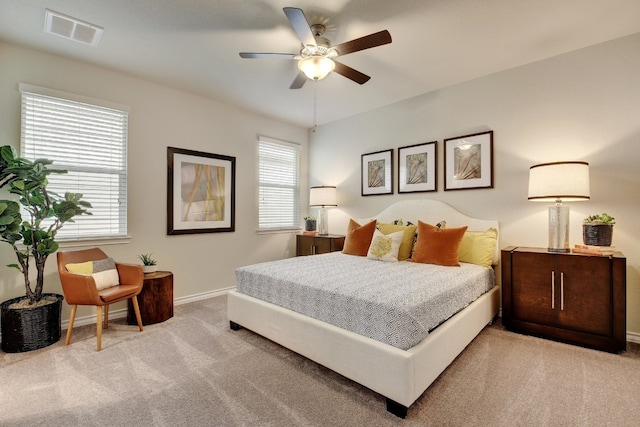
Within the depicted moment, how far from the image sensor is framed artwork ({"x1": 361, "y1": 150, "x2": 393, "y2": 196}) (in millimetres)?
4242

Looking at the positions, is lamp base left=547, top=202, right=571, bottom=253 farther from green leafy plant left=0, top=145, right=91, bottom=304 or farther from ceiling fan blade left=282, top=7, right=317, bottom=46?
green leafy plant left=0, top=145, right=91, bottom=304

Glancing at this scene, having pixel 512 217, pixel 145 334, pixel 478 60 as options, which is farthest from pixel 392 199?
pixel 145 334

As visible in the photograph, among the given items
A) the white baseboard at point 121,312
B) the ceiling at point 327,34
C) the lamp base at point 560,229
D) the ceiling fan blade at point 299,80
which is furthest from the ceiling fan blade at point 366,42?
the white baseboard at point 121,312

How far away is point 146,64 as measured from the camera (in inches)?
120

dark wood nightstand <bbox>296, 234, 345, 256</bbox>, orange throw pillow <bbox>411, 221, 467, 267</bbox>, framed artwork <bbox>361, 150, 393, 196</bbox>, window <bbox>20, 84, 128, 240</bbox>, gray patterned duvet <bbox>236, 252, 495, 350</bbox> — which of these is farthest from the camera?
dark wood nightstand <bbox>296, 234, 345, 256</bbox>

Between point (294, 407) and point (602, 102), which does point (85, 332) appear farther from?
point (602, 102)

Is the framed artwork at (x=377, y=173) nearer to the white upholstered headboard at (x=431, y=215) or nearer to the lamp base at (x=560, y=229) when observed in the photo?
the white upholstered headboard at (x=431, y=215)

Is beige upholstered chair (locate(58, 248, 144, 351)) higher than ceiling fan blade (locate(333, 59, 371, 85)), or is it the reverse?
ceiling fan blade (locate(333, 59, 371, 85))

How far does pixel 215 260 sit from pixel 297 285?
2.16m

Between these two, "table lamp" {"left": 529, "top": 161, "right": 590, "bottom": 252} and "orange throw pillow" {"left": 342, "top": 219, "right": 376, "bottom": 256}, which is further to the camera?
"orange throw pillow" {"left": 342, "top": 219, "right": 376, "bottom": 256}

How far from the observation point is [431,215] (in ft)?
12.3

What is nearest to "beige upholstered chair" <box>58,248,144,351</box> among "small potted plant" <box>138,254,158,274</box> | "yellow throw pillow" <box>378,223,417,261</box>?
"small potted plant" <box>138,254,158,274</box>

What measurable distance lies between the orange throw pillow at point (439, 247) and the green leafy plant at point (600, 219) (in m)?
1.02

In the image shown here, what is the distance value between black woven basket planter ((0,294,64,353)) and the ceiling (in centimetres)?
237
